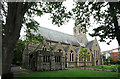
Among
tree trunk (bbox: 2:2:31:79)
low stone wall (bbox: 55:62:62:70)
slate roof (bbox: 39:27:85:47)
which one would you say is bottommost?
low stone wall (bbox: 55:62:62:70)

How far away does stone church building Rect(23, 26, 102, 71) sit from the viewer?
1663 centimetres

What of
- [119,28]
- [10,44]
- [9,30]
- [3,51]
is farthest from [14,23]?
[119,28]

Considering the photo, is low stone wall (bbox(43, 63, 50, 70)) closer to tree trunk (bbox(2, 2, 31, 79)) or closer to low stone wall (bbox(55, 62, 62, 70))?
low stone wall (bbox(55, 62, 62, 70))

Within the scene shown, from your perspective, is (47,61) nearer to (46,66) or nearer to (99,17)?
(46,66)

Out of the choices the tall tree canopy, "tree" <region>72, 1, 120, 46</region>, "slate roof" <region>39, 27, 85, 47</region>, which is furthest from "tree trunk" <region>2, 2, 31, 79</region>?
"slate roof" <region>39, 27, 85, 47</region>

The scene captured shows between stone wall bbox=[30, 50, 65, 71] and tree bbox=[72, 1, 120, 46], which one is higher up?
tree bbox=[72, 1, 120, 46]

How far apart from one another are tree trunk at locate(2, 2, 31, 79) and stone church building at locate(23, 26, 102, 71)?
845 cm

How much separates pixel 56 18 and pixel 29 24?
14.1 ft

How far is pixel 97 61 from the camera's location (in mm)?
40250

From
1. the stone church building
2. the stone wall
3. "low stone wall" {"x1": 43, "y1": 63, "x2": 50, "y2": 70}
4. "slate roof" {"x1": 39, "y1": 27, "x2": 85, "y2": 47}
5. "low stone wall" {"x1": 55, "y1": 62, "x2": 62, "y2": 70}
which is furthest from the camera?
"slate roof" {"x1": 39, "y1": 27, "x2": 85, "y2": 47}

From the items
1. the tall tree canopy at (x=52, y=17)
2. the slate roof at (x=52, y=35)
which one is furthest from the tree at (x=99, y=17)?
the slate roof at (x=52, y=35)

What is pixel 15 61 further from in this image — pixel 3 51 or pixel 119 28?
pixel 119 28

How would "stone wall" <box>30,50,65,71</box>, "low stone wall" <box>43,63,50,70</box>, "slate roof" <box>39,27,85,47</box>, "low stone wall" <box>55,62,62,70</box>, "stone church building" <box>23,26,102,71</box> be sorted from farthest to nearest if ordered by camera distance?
1. "slate roof" <box>39,27,85,47</box>
2. "low stone wall" <box>55,62,62,70</box>
3. "stone church building" <box>23,26,102,71</box>
4. "low stone wall" <box>43,63,50,70</box>
5. "stone wall" <box>30,50,65,71</box>

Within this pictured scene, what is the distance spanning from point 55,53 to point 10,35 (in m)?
11.7
